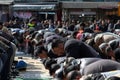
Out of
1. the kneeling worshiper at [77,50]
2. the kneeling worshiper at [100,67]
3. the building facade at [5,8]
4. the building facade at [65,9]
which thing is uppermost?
the kneeling worshiper at [100,67]

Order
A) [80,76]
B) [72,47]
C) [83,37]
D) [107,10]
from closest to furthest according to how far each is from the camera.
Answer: [80,76] → [72,47] → [83,37] → [107,10]

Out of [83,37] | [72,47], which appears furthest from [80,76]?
[83,37]

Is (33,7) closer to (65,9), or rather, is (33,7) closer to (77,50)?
(65,9)

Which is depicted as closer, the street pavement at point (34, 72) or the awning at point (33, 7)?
the street pavement at point (34, 72)

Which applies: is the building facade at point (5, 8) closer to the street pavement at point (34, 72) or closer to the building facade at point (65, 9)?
the building facade at point (65, 9)

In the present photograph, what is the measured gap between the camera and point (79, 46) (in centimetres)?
739

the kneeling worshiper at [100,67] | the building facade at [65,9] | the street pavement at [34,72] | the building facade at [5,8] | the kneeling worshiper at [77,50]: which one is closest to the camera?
the kneeling worshiper at [100,67]

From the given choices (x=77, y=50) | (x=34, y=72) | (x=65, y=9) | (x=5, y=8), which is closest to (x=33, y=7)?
(x=65, y=9)

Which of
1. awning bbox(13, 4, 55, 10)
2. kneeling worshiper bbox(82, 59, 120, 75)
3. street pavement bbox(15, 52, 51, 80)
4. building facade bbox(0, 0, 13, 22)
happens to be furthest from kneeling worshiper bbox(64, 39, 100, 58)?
awning bbox(13, 4, 55, 10)

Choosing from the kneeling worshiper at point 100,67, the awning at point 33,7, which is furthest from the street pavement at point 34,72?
the awning at point 33,7

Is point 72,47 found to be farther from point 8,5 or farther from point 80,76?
point 8,5

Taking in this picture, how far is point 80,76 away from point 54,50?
2171 mm

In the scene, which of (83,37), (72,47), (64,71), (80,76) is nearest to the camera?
(80,76)

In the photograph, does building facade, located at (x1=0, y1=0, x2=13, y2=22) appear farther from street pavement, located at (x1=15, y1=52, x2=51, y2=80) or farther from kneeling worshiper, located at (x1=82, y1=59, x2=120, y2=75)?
kneeling worshiper, located at (x1=82, y1=59, x2=120, y2=75)
